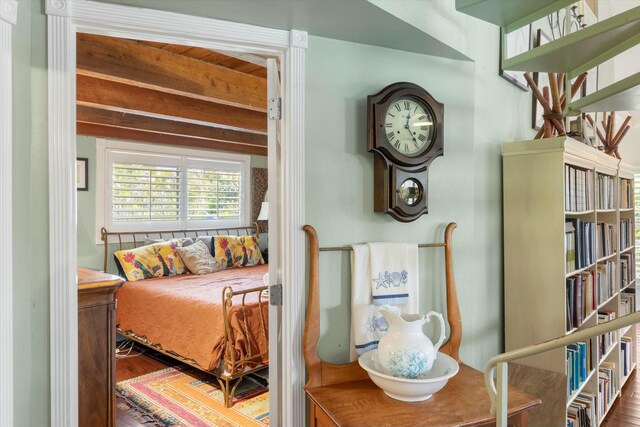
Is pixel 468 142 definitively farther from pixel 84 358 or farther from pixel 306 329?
pixel 84 358

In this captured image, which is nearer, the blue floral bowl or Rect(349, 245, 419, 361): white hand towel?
the blue floral bowl

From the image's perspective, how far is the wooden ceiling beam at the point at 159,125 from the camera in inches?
151

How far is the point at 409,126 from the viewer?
1865 mm

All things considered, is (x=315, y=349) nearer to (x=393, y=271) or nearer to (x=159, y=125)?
(x=393, y=271)

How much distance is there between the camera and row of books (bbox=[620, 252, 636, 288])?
3.62 meters

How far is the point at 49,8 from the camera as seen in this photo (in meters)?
1.31

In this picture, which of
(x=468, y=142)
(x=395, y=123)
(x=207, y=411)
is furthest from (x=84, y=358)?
(x=468, y=142)

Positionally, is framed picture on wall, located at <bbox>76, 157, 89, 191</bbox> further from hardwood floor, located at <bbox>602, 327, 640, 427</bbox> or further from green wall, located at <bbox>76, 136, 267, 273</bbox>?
hardwood floor, located at <bbox>602, 327, 640, 427</bbox>

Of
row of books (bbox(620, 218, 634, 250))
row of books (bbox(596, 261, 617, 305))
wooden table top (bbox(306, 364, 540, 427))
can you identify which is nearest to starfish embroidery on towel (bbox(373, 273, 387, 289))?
wooden table top (bbox(306, 364, 540, 427))

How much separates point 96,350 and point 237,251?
3.21m

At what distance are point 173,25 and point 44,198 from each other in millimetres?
734

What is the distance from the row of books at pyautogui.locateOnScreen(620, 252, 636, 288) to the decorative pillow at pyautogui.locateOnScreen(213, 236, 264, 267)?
3781mm

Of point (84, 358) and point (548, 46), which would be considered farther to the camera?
point (84, 358)

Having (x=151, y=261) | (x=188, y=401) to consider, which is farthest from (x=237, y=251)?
(x=188, y=401)
